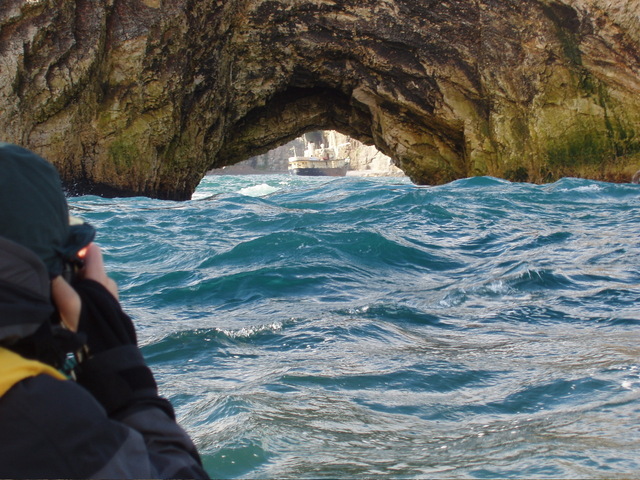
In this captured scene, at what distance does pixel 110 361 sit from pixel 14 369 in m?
0.20

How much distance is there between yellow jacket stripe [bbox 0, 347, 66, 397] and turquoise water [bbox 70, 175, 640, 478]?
1244 mm

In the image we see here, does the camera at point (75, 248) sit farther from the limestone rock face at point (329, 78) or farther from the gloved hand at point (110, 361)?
the limestone rock face at point (329, 78)

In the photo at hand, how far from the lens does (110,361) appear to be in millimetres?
1163

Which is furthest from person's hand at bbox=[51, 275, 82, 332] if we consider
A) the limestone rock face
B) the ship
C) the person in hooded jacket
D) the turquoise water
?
the ship

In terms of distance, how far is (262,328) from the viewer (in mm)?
4293

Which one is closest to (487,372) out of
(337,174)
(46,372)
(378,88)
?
(46,372)

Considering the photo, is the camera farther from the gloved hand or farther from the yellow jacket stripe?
the yellow jacket stripe

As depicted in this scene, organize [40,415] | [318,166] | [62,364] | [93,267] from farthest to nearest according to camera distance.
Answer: [318,166]
[93,267]
[62,364]
[40,415]

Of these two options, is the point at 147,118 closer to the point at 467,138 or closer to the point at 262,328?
the point at 467,138

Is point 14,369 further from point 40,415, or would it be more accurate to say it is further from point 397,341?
point 397,341

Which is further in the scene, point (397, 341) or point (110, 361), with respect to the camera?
point (397, 341)

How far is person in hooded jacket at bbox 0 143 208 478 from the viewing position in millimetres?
989

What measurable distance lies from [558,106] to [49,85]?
10.1 meters

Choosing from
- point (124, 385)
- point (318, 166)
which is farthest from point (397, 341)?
point (318, 166)
